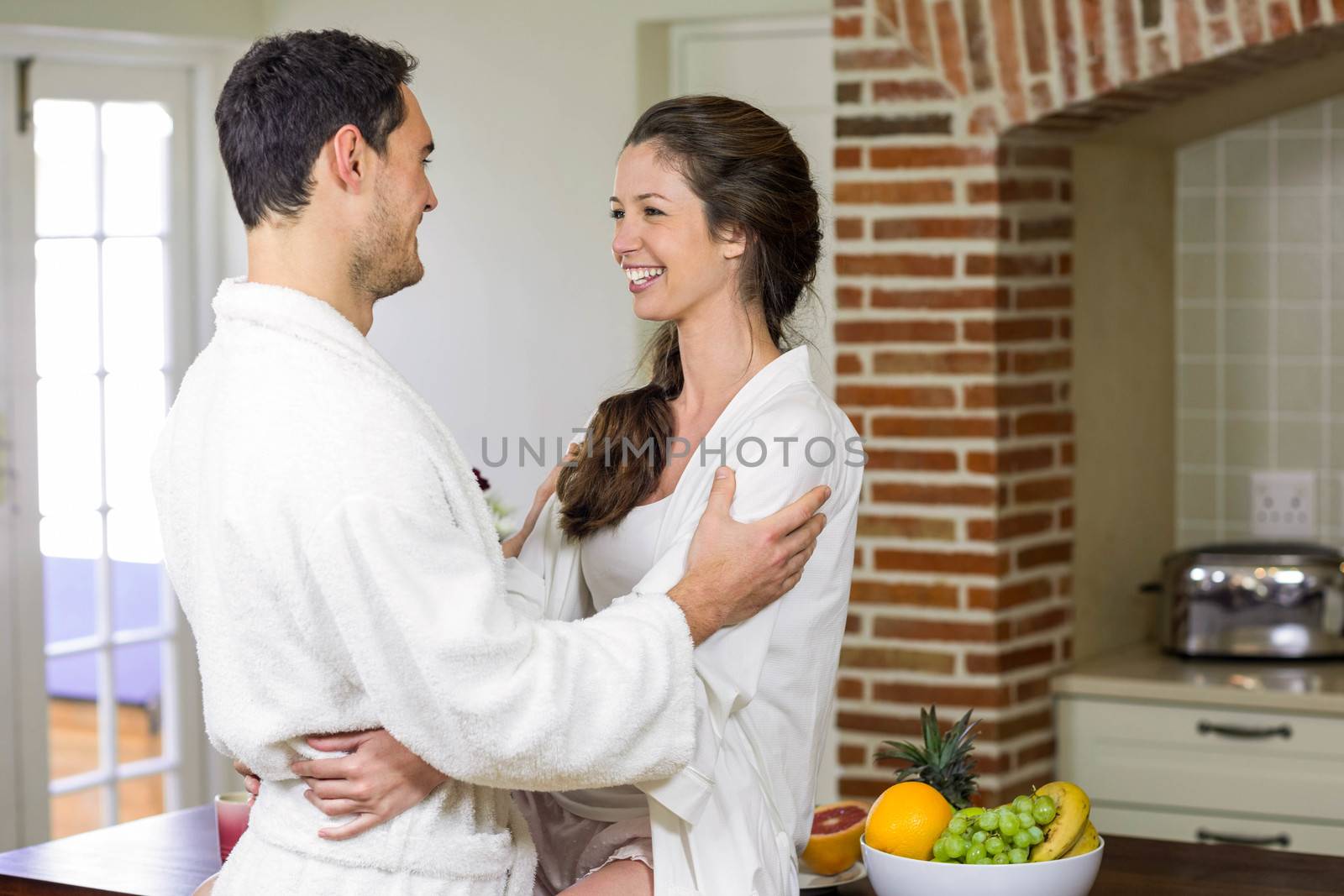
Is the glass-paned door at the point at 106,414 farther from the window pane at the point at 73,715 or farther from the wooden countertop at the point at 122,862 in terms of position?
the wooden countertop at the point at 122,862

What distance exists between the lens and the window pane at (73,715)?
4.53 meters

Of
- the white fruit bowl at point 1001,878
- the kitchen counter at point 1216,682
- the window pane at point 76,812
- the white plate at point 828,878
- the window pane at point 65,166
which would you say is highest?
the window pane at point 65,166

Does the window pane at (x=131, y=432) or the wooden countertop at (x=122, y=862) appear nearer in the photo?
the wooden countertop at (x=122, y=862)

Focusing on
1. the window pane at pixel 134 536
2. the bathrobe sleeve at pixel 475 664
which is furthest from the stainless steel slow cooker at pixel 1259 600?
the window pane at pixel 134 536

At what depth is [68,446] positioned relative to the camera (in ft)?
14.8

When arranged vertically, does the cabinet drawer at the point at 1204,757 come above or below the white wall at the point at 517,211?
below

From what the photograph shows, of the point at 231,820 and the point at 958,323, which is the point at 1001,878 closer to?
the point at 231,820

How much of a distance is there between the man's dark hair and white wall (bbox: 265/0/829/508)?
2.51 metres

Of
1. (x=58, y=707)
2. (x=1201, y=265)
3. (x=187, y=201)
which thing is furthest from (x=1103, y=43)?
(x=58, y=707)

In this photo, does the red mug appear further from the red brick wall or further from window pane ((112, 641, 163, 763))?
window pane ((112, 641, 163, 763))

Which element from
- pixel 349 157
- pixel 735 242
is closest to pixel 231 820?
pixel 349 157

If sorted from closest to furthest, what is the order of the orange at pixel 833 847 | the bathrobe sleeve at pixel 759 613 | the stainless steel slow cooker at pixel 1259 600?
1. the bathrobe sleeve at pixel 759 613
2. the orange at pixel 833 847
3. the stainless steel slow cooker at pixel 1259 600

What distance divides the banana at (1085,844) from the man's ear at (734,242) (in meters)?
0.82

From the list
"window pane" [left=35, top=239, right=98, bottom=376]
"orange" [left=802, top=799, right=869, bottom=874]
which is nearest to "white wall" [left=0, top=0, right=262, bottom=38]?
"window pane" [left=35, top=239, right=98, bottom=376]
